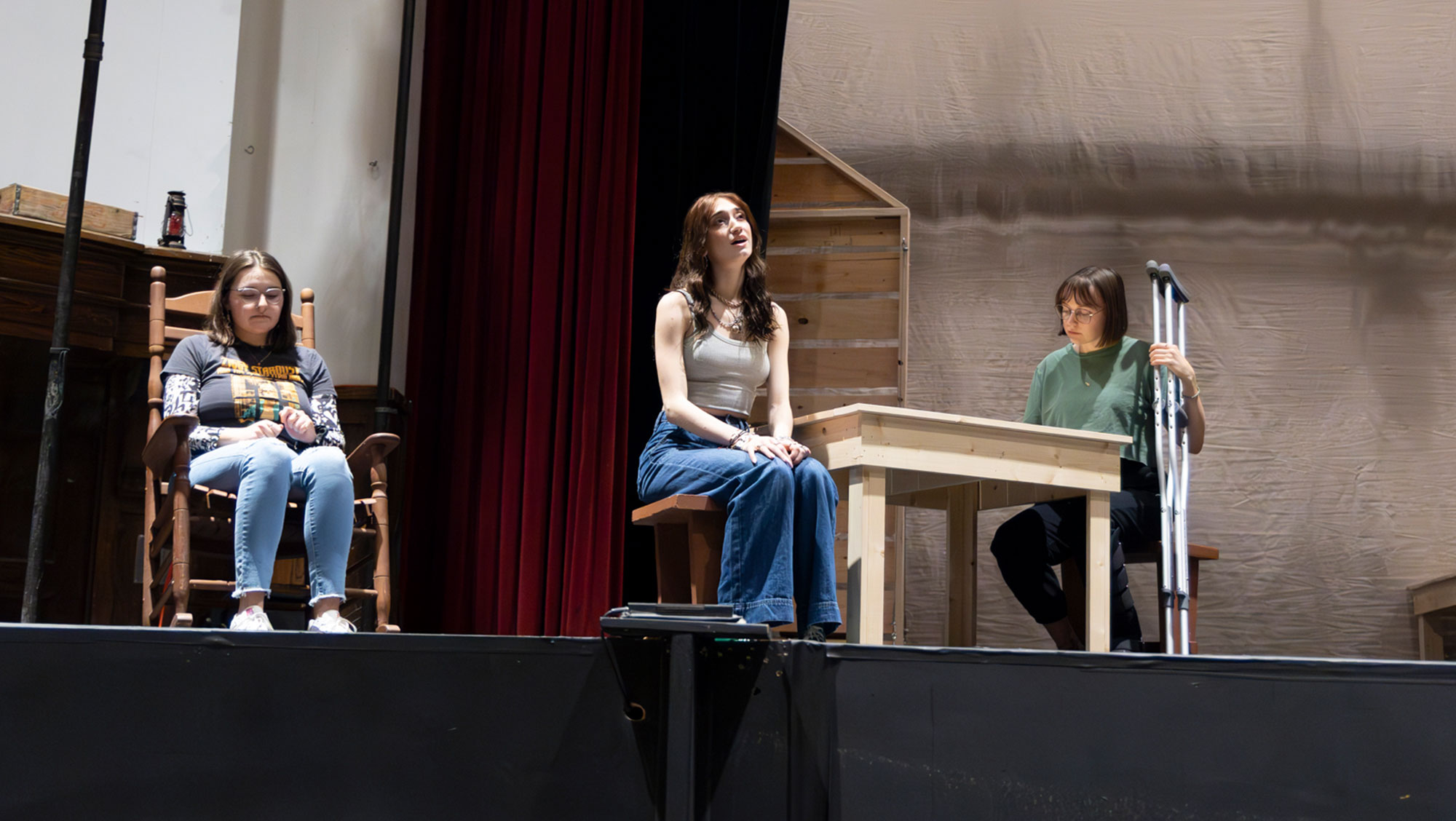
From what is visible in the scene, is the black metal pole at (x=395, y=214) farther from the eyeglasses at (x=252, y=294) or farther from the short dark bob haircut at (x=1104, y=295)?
the short dark bob haircut at (x=1104, y=295)

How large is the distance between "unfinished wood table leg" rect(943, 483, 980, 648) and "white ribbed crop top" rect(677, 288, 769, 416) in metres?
0.68

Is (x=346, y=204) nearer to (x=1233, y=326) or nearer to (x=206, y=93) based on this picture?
(x=206, y=93)

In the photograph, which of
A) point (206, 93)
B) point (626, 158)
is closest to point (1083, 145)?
point (626, 158)

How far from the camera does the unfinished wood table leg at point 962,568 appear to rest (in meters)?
3.09

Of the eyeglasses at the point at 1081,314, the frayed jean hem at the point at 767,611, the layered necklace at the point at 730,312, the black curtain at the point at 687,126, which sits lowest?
the frayed jean hem at the point at 767,611

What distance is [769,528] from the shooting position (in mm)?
2355

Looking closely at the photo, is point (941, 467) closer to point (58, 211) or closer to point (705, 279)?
point (705, 279)

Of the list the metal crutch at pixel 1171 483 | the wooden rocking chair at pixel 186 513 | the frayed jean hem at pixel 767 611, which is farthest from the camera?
the metal crutch at pixel 1171 483

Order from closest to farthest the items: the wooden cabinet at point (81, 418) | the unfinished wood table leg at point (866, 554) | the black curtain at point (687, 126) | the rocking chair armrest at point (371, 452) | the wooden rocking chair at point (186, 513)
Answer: the unfinished wood table leg at point (866, 554), the wooden rocking chair at point (186, 513), the rocking chair armrest at point (371, 452), the wooden cabinet at point (81, 418), the black curtain at point (687, 126)

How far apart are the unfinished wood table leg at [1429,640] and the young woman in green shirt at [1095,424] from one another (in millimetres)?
1434

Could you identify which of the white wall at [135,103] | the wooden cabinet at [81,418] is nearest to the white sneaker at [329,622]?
the wooden cabinet at [81,418]

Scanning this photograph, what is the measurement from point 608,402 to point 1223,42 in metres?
2.55

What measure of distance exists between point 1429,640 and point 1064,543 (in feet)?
5.79

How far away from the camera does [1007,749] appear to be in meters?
1.40
